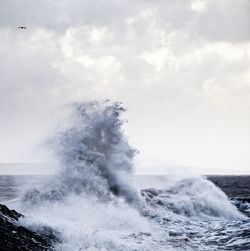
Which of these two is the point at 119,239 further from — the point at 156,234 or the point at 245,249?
the point at 245,249

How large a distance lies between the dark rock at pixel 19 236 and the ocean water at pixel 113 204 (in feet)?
1.02

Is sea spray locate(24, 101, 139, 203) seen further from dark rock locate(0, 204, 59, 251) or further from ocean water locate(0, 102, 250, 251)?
dark rock locate(0, 204, 59, 251)

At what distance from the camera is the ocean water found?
15.0 meters

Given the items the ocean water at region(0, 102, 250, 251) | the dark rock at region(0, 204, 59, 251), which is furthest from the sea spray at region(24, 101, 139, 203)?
the dark rock at region(0, 204, 59, 251)

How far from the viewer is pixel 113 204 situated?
20375 millimetres

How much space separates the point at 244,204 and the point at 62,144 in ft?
40.5

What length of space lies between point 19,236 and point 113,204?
26.5ft

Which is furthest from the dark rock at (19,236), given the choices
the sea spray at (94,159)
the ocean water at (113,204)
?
the sea spray at (94,159)

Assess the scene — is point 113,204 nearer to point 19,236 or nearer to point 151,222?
point 151,222

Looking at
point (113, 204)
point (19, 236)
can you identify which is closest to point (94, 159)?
point (113, 204)

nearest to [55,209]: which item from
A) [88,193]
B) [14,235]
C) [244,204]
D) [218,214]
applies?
[88,193]

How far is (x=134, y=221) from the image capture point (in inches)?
717

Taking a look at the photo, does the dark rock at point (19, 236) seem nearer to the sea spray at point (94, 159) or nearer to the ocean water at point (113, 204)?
the ocean water at point (113, 204)

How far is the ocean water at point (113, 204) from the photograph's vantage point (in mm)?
14969
